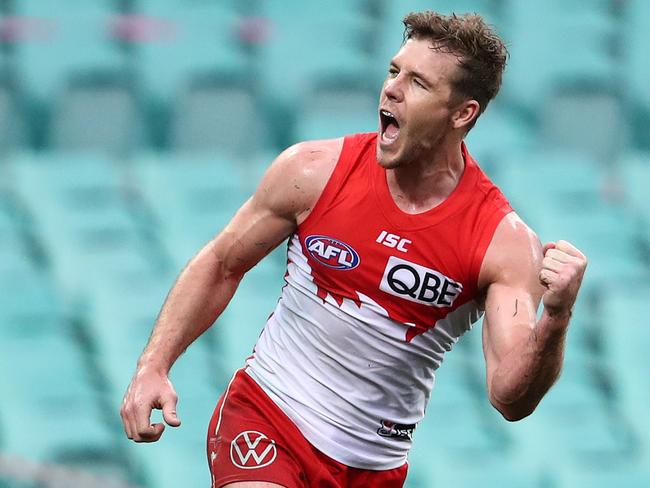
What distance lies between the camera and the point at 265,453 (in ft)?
13.0

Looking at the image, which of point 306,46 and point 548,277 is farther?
point 306,46

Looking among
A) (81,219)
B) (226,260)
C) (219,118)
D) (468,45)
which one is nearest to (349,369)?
(226,260)

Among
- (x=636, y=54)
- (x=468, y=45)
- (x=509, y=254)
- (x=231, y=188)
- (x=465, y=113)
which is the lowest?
(x=231, y=188)

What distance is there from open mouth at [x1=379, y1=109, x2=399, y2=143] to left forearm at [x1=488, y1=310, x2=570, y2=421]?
69cm

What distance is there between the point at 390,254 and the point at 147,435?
82 centimetres

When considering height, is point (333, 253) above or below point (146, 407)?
above

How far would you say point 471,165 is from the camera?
13.5 feet

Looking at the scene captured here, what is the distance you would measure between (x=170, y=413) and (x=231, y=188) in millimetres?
5165

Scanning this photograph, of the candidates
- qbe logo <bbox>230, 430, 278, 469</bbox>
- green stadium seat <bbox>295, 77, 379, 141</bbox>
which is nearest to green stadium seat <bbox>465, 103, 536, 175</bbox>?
green stadium seat <bbox>295, 77, 379, 141</bbox>

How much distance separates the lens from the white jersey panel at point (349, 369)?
400 centimetres

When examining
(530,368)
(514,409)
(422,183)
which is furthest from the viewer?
(422,183)

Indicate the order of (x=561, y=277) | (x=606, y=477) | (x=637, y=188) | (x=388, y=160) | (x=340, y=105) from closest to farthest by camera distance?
(x=561, y=277)
(x=388, y=160)
(x=606, y=477)
(x=340, y=105)
(x=637, y=188)

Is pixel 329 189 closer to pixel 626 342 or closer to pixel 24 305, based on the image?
pixel 24 305

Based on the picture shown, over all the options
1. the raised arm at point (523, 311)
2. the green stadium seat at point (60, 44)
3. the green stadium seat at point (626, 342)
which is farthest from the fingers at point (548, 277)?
the green stadium seat at point (60, 44)
